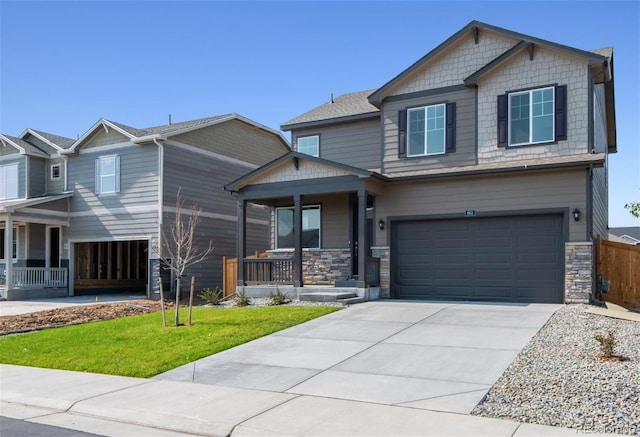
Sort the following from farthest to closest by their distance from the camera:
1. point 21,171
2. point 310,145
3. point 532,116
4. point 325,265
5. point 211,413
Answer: point 21,171
point 310,145
point 325,265
point 532,116
point 211,413

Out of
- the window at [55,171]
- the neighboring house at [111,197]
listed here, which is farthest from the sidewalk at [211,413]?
the window at [55,171]

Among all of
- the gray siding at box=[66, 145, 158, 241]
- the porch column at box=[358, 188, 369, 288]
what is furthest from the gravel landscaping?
the gray siding at box=[66, 145, 158, 241]

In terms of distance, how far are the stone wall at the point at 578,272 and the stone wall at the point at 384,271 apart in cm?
489

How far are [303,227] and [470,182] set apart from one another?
600 centimetres

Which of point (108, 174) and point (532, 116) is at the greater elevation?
point (532, 116)

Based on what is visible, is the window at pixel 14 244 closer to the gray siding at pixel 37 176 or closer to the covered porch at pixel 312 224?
the gray siding at pixel 37 176

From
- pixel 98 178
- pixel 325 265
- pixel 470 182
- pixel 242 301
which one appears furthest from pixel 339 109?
pixel 98 178

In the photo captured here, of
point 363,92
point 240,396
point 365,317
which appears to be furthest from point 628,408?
point 363,92

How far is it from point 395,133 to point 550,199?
5040mm

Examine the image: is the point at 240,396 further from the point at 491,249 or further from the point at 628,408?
the point at 491,249

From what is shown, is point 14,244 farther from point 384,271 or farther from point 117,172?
point 384,271

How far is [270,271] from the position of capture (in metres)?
17.4

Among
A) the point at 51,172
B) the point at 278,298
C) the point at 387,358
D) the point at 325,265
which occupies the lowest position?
the point at 387,358

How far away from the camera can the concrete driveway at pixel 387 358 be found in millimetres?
7238
